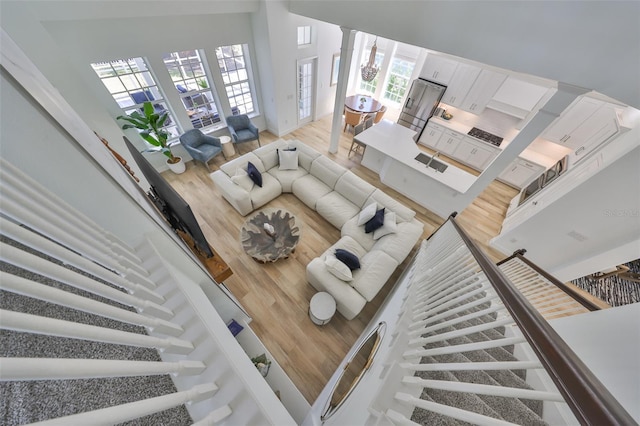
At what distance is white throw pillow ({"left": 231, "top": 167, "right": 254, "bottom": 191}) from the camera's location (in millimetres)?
3732

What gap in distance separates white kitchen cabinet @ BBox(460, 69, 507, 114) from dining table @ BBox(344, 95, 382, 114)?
2072 mm

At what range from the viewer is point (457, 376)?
139cm

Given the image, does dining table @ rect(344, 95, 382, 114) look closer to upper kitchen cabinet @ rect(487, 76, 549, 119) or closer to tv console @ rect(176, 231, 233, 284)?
upper kitchen cabinet @ rect(487, 76, 549, 119)

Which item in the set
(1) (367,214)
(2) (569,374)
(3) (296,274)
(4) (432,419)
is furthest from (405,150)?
(2) (569,374)

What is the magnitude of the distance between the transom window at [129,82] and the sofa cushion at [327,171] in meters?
3.14

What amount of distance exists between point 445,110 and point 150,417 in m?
7.09

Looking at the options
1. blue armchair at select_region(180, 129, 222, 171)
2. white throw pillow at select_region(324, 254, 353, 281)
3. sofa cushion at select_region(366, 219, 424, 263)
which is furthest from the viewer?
blue armchair at select_region(180, 129, 222, 171)

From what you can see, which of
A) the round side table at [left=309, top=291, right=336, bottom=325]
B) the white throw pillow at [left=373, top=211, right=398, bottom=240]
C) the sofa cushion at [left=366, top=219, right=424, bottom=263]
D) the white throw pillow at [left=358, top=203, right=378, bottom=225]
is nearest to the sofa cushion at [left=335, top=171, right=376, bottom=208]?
the white throw pillow at [left=358, top=203, right=378, bottom=225]

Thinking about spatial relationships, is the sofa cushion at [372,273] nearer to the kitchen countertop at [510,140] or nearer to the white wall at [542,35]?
the white wall at [542,35]

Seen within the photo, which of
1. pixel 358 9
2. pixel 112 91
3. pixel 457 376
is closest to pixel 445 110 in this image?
pixel 358 9

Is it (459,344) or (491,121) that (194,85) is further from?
(491,121)

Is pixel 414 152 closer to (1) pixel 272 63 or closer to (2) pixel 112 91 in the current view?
(1) pixel 272 63

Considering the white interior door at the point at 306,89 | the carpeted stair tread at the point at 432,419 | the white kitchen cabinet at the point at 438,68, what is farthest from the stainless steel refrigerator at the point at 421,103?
the carpeted stair tread at the point at 432,419

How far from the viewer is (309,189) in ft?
13.1
